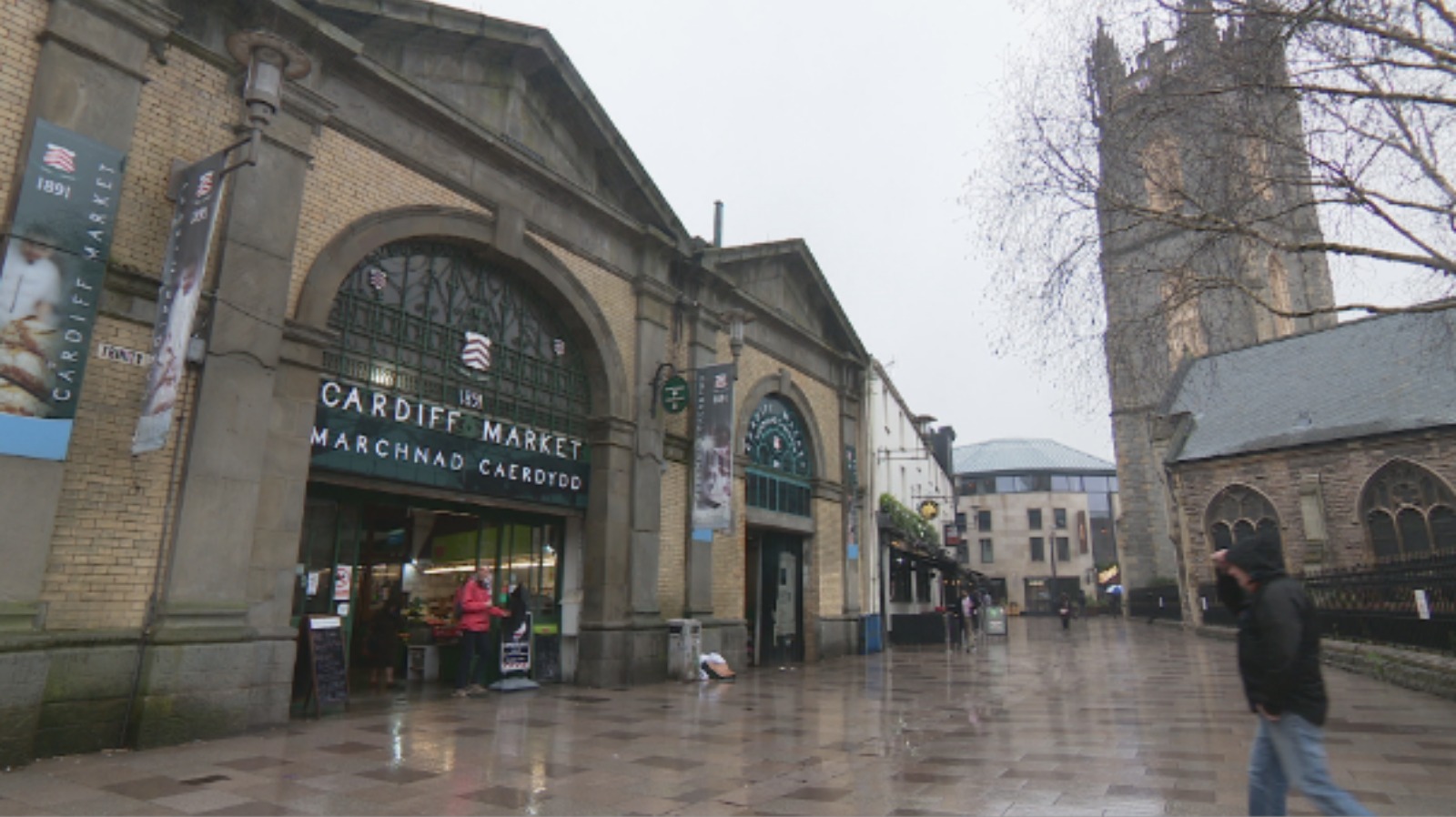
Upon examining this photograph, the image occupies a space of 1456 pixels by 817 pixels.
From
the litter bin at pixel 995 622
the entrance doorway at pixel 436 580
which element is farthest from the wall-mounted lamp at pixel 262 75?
the litter bin at pixel 995 622

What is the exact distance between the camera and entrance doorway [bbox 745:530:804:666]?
17438 millimetres

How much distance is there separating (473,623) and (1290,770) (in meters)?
9.21

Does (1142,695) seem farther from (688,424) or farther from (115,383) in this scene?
(115,383)

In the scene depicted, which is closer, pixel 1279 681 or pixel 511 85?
pixel 1279 681

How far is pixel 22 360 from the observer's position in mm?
6473

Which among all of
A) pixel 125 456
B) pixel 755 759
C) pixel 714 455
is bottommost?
pixel 755 759

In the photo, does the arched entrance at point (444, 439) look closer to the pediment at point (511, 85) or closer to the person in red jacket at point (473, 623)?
the person in red jacket at point (473, 623)

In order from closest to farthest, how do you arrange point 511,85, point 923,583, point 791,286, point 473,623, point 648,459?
1. point 473,623
2. point 511,85
3. point 648,459
4. point 791,286
5. point 923,583

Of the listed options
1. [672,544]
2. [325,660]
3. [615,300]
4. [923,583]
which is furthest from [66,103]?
[923,583]

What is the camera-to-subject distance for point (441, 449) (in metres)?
10.6

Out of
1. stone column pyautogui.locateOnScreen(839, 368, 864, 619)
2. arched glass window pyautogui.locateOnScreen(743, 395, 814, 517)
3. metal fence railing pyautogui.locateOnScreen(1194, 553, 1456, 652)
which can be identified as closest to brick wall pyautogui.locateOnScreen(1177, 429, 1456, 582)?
metal fence railing pyautogui.locateOnScreen(1194, 553, 1456, 652)

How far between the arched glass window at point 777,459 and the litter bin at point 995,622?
1376 centimetres

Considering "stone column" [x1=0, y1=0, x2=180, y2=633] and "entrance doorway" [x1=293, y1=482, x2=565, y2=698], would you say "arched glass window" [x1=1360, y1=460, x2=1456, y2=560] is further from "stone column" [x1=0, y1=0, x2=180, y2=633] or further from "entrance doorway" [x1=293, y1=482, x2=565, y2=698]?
"stone column" [x1=0, y1=0, x2=180, y2=633]

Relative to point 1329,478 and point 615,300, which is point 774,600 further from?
point 1329,478
